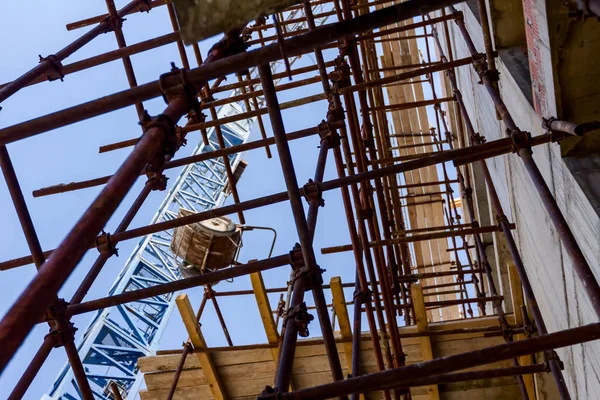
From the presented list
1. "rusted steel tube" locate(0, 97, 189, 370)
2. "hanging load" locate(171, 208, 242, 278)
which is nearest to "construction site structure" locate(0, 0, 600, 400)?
"rusted steel tube" locate(0, 97, 189, 370)

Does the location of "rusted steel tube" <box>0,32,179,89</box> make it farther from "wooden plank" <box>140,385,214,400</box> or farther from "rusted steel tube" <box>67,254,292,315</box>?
"wooden plank" <box>140,385,214,400</box>

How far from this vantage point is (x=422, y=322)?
6.38 meters

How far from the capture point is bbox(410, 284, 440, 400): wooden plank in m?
6.23

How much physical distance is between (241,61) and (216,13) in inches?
15.4

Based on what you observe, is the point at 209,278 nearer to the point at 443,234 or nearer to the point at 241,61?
the point at 241,61

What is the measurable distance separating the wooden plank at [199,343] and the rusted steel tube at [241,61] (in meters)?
3.42

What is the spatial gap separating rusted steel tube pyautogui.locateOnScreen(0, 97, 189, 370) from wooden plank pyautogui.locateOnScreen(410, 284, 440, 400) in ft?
13.0

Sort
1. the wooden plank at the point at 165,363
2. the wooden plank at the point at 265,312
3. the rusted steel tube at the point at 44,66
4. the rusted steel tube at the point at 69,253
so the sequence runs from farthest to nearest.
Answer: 1. the wooden plank at the point at 165,363
2. the wooden plank at the point at 265,312
3. the rusted steel tube at the point at 44,66
4. the rusted steel tube at the point at 69,253

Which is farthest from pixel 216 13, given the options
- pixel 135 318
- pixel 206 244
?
pixel 135 318

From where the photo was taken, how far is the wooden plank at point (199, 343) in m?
6.41

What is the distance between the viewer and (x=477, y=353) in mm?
2834

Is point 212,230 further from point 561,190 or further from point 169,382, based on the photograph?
point 561,190

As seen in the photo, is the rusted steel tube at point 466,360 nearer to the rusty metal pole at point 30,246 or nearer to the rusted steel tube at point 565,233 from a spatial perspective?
the rusted steel tube at point 565,233

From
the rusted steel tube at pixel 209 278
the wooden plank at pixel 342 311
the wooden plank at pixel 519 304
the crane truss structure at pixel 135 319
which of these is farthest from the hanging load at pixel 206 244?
the crane truss structure at pixel 135 319
